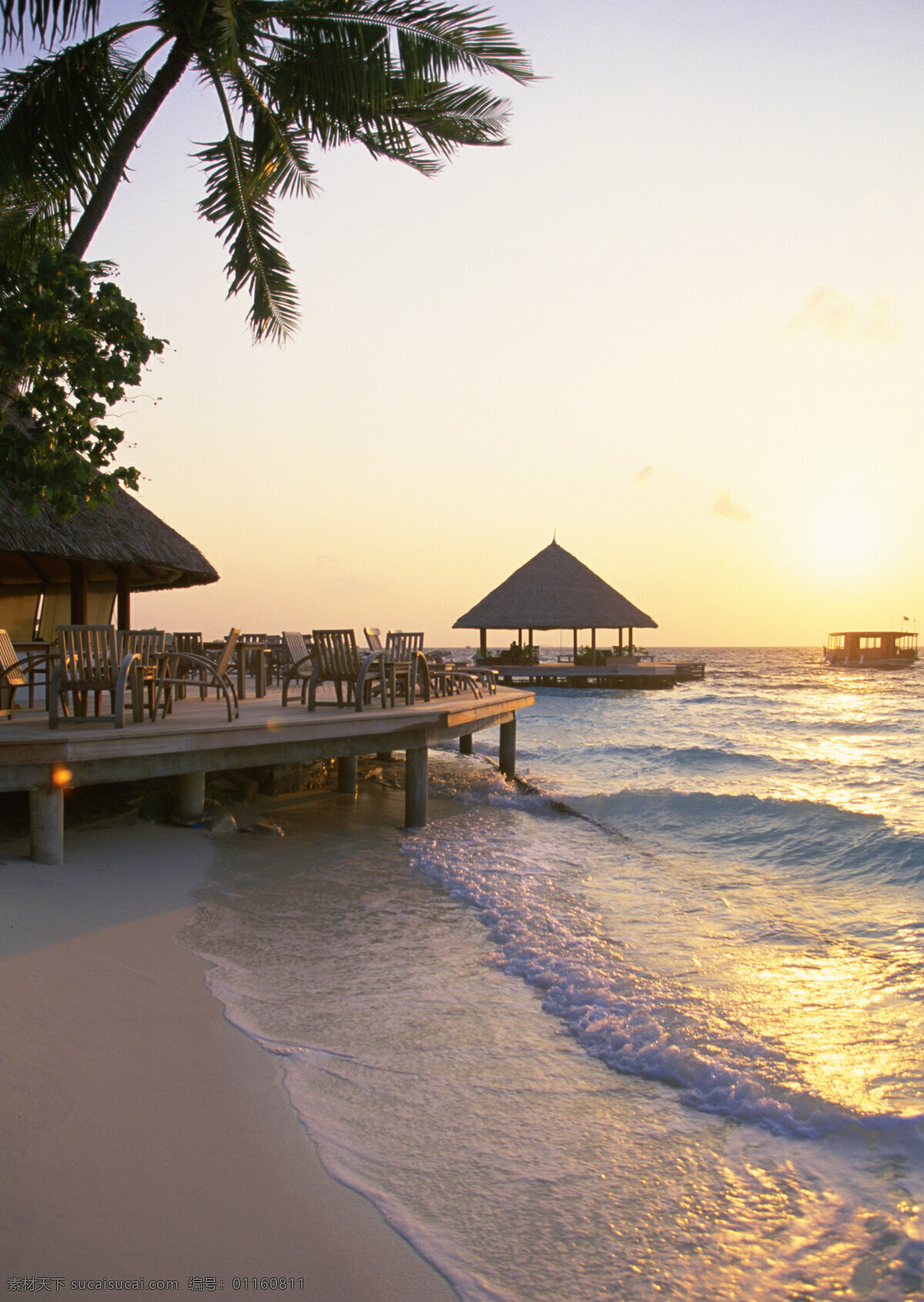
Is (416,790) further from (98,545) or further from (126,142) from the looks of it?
(126,142)

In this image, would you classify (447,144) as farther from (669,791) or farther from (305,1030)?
(669,791)

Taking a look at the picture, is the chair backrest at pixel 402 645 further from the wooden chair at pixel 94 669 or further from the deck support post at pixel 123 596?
the deck support post at pixel 123 596

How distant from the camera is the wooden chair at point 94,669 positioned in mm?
6742

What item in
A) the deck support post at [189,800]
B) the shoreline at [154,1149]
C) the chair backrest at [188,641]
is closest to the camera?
the shoreline at [154,1149]

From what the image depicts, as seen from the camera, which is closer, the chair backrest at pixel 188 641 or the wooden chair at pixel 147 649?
the wooden chair at pixel 147 649

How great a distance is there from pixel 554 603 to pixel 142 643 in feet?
102

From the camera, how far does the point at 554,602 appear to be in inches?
1483

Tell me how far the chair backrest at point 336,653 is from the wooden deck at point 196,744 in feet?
1.37

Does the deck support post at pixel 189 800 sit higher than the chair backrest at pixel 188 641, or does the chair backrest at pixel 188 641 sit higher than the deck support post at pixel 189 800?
the chair backrest at pixel 188 641

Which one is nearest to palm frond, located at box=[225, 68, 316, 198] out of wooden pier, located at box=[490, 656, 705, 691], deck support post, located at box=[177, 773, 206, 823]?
deck support post, located at box=[177, 773, 206, 823]

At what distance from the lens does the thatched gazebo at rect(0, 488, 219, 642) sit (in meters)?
10.7

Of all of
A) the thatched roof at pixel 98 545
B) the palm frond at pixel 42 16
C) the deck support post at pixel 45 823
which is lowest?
the deck support post at pixel 45 823

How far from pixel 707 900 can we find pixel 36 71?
9.72 metres

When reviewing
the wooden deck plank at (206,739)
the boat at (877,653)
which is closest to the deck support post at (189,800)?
the wooden deck plank at (206,739)
